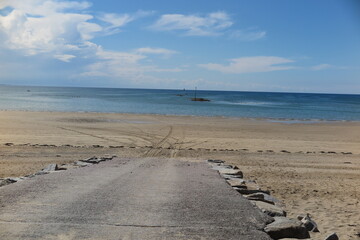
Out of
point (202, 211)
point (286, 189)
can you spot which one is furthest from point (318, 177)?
point (202, 211)

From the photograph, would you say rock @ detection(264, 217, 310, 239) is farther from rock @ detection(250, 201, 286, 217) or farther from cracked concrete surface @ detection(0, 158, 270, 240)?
rock @ detection(250, 201, 286, 217)

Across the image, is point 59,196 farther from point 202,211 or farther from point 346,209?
point 346,209

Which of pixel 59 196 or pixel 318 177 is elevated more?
pixel 59 196

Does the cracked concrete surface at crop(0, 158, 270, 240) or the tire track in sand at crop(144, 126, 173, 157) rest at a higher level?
the cracked concrete surface at crop(0, 158, 270, 240)

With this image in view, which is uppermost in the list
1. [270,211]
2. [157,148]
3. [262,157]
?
[270,211]

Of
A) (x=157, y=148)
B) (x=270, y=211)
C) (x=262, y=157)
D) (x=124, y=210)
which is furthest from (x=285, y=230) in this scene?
(x=157, y=148)

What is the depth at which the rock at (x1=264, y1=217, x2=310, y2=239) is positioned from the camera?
15.1 feet

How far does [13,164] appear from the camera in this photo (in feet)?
38.1

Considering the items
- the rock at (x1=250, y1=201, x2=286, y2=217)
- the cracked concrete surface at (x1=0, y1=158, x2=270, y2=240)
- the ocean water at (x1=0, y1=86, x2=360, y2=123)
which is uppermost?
the cracked concrete surface at (x1=0, y1=158, x2=270, y2=240)

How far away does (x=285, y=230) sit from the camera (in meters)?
4.72

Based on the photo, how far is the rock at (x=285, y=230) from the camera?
461cm

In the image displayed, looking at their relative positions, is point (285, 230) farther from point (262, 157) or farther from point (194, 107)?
point (194, 107)

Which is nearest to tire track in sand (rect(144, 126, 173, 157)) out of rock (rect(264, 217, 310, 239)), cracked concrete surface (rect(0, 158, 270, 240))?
cracked concrete surface (rect(0, 158, 270, 240))

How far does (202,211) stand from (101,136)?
16571 millimetres
